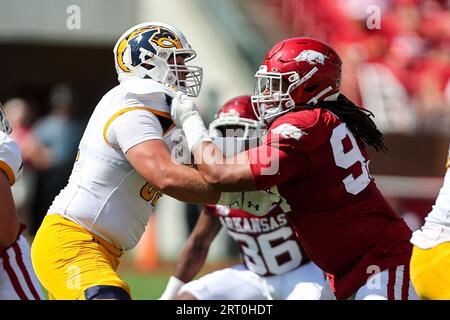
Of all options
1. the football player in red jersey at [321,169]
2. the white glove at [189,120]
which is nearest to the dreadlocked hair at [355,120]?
the football player in red jersey at [321,169]

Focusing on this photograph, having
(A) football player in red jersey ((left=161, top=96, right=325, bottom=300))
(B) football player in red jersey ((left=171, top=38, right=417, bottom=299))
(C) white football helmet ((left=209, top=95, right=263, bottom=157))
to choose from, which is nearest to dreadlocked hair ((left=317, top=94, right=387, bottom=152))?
(B) football player in red jersey ((left=171, top=38, right=417, bottom=299))

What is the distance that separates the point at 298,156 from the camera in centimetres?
430

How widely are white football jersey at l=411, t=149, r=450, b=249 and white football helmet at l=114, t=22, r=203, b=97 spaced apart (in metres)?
1.38

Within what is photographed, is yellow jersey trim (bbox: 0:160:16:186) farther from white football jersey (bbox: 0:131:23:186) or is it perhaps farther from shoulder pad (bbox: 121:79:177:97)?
shoulder pad (bbox: 121:79:177:97)

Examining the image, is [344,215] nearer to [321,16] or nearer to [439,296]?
[439,296]

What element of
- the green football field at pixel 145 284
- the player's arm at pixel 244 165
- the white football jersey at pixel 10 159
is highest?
the player's arm at pixel 244 165

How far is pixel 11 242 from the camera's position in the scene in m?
4.70

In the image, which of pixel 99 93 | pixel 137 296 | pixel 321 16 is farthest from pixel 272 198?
pixel 99 93

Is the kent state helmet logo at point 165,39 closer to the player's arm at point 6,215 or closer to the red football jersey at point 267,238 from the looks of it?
the player's arm at point 6,215

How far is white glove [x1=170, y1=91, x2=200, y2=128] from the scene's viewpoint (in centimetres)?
436

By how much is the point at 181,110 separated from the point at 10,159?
905 millimetres

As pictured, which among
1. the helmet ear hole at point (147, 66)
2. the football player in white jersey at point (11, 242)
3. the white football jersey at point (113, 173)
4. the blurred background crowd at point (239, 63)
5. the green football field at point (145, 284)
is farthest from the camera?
the blurred background crowd at point (239, 63)

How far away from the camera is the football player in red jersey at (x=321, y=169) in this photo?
4266mm

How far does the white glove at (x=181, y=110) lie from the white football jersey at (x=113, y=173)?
0.22 ft
